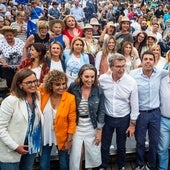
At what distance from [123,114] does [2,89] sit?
10.4 ft

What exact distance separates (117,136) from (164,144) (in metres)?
0.65

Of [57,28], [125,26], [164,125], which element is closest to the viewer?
[164,125]

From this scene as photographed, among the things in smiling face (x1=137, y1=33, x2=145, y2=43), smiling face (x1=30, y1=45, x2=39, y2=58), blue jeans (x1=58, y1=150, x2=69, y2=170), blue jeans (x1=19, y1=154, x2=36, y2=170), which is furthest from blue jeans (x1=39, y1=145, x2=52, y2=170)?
smiling face (x1=137, y1=33, x2=145, y2=43)

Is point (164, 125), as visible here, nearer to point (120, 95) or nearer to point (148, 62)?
point (120, 95)

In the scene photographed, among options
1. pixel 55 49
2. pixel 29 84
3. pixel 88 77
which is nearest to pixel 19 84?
pixel 29 84

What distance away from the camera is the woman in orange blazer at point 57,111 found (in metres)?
3.73

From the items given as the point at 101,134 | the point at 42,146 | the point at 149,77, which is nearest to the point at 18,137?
the point at 42,146

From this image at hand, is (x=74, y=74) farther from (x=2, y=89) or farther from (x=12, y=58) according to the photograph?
(x=2, y=89)

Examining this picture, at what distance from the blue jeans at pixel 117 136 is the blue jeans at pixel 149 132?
0.63 ft

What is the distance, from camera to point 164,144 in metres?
4.38

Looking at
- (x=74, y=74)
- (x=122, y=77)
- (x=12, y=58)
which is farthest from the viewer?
(x=12, y=58)

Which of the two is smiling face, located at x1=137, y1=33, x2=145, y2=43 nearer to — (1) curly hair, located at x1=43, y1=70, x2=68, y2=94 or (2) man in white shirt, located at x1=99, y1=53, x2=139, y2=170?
(2) man in white shirt, located at x1=99, y1=53, x2=139, y2=170

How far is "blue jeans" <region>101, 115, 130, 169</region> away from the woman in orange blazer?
0.55 m

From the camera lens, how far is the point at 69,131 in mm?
3863
